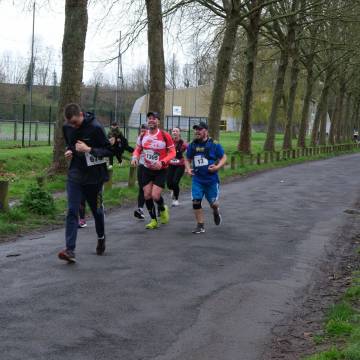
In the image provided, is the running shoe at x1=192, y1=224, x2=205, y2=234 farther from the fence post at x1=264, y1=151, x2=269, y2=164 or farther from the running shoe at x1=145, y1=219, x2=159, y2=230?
the fence post at x1=264, y1=151, x2=269, y2=164

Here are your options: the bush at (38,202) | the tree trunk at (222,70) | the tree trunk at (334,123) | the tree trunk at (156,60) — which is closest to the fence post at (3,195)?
the bush at (38,202)

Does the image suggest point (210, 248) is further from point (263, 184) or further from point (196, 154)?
point (263, 184)

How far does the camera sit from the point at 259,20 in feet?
107

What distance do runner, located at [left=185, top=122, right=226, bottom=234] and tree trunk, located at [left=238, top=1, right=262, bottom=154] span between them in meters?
21.6

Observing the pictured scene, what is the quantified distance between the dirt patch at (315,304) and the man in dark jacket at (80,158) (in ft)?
9.34

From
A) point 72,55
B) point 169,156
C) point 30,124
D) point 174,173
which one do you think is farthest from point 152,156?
point 30,124

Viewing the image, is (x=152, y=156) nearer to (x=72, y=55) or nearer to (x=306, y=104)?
(x=72, y=55)

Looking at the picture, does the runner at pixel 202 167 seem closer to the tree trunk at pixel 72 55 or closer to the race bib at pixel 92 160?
the race bib at pixel 92 160

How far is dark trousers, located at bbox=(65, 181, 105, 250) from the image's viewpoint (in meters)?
8.07

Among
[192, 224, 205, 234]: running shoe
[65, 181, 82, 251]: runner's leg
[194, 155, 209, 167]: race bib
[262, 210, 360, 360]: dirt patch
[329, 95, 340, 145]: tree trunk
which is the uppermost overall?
[329, 95, 340, 145]: tree trunk

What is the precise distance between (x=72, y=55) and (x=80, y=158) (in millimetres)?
9421

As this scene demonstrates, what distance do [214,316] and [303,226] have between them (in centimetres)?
657

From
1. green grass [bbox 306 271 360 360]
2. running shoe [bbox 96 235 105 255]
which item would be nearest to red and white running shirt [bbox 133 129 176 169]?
running shoe [bbox 96 235 105 255]

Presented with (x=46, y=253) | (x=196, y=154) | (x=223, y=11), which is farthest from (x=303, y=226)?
(x=223, y=11)
